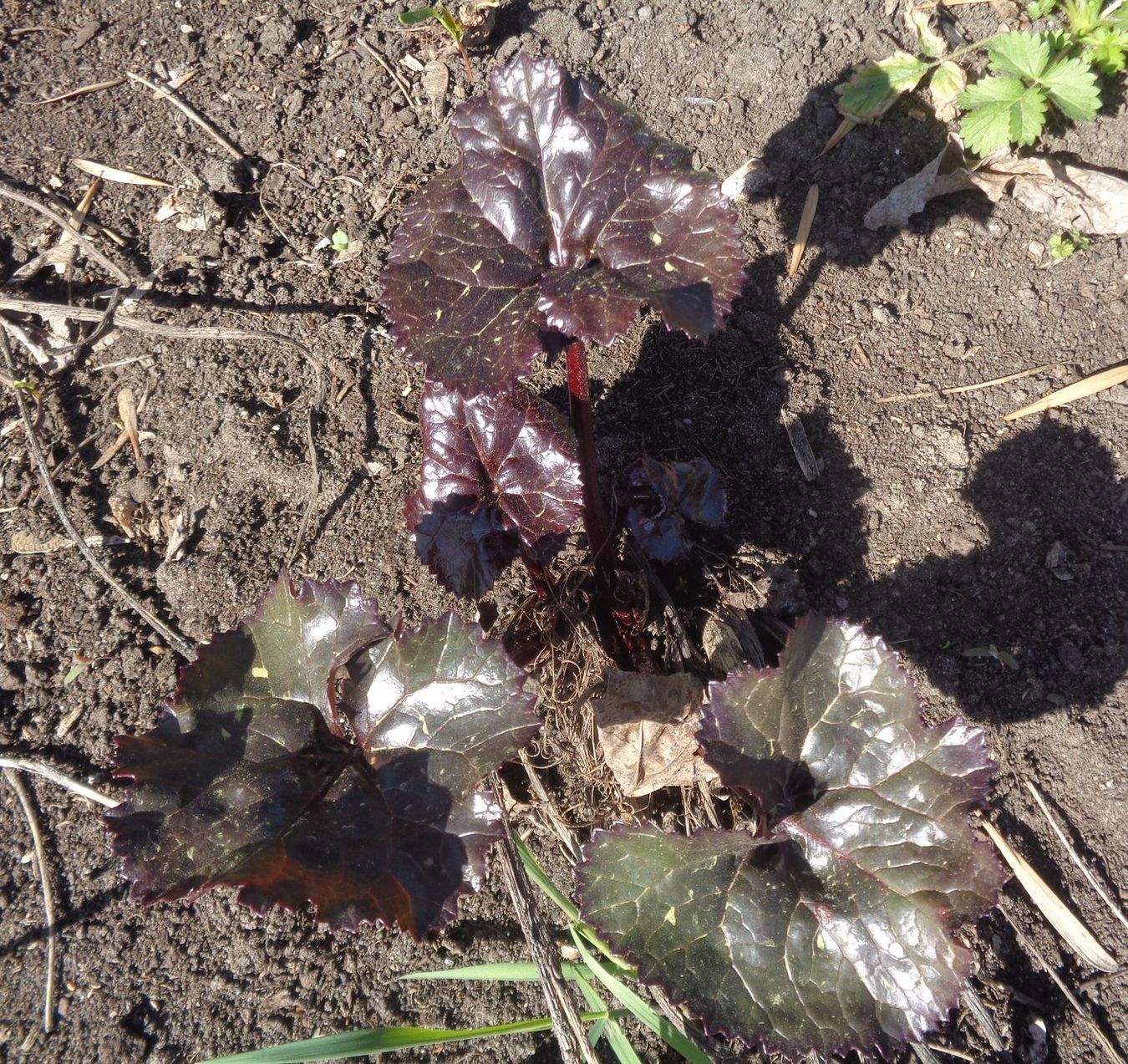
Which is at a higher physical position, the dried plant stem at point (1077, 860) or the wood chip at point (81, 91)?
the dried plant stem at point (1077, 860)

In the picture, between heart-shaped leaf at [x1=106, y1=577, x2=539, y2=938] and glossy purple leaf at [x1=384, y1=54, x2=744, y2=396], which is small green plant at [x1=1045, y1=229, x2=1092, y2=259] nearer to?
glossy purple leaf at [x1=384, y1=54, x2=744, y2=396]

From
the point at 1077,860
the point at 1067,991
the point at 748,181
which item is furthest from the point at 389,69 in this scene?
the point at 1067,991

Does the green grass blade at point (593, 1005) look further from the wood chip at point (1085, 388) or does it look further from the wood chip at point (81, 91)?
the wood chip at point (81, 91)

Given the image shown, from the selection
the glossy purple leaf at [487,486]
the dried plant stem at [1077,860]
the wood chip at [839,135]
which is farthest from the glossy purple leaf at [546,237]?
the dried plant stem at [1077,860]

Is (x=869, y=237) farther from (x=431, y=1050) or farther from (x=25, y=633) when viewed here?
(x=25, y=633)

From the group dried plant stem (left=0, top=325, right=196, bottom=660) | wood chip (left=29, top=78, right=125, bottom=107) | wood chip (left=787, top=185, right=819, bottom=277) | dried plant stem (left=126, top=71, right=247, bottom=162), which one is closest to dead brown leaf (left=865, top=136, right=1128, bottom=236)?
wood chip (left=787, top=185, right=819, bottom=277)

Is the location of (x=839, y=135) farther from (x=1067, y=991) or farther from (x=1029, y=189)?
(x=1067, y=991)
